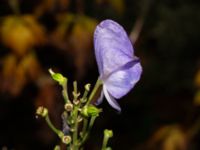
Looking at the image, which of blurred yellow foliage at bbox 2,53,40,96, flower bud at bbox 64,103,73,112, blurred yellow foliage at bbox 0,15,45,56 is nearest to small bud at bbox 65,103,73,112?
flower bud at bbox 64,103,73,112

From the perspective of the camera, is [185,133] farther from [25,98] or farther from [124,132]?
[124,132]

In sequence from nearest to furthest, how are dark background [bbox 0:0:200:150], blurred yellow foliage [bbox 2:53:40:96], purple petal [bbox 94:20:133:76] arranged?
purple petal [bbox 94:20:133:76]
blurred yellow foliage [bbox 2:53:40:96]
dark background [bbox 0:0:200:150]

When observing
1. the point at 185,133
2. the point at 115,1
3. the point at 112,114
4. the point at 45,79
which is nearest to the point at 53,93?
the point at 45,79

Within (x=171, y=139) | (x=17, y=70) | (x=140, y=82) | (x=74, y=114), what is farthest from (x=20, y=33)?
(x=140, y=82)

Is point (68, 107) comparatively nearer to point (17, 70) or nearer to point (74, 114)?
point (74, 114)

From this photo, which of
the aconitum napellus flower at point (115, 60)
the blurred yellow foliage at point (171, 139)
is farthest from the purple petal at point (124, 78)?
the blurred yellow foliage at point (171, 139)

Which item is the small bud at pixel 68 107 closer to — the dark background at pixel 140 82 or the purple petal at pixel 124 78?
the purple petal at pixel 124 78

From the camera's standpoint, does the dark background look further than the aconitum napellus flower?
Yes

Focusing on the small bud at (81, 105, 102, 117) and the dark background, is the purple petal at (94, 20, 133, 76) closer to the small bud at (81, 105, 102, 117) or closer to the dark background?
the small bud at (81, 105, 102, 117)
